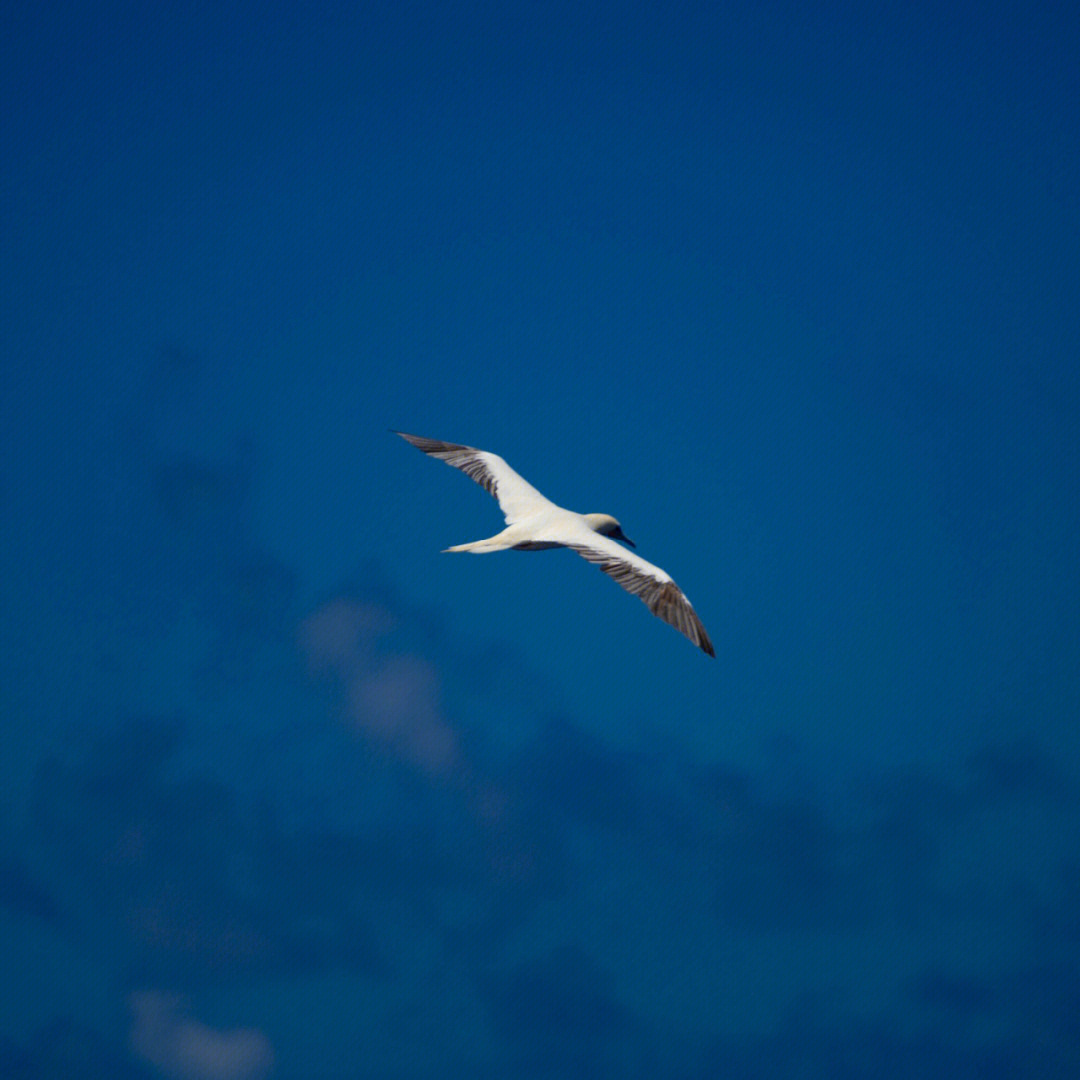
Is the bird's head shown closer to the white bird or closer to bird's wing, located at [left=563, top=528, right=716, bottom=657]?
the white bird

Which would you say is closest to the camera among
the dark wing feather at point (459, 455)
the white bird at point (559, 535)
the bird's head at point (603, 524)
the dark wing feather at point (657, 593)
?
the dark wing feather at point (657, 593)

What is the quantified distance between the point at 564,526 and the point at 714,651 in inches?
327

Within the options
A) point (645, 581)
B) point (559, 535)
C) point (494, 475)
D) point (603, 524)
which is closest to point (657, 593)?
point (645, 581)

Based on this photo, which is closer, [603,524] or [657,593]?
[657,593]

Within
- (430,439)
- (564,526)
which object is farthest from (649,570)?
(430,439)

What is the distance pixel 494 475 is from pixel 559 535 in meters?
7.08

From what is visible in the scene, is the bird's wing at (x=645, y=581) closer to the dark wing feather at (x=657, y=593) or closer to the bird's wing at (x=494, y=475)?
the dark wing feather at (x=657, y=593)

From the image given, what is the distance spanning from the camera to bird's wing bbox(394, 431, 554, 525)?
42.0 meters

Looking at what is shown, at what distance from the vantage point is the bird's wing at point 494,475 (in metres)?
42.0

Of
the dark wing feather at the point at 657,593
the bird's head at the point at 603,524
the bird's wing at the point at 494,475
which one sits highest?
the bird's wing at the point at 494,475

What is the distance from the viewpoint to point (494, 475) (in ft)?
145

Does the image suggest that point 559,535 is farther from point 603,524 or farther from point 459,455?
point 459,455

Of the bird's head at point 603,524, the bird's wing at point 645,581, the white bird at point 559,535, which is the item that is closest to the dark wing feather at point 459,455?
the white bird at point 559,535

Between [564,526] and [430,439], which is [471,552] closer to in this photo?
[564,526]
